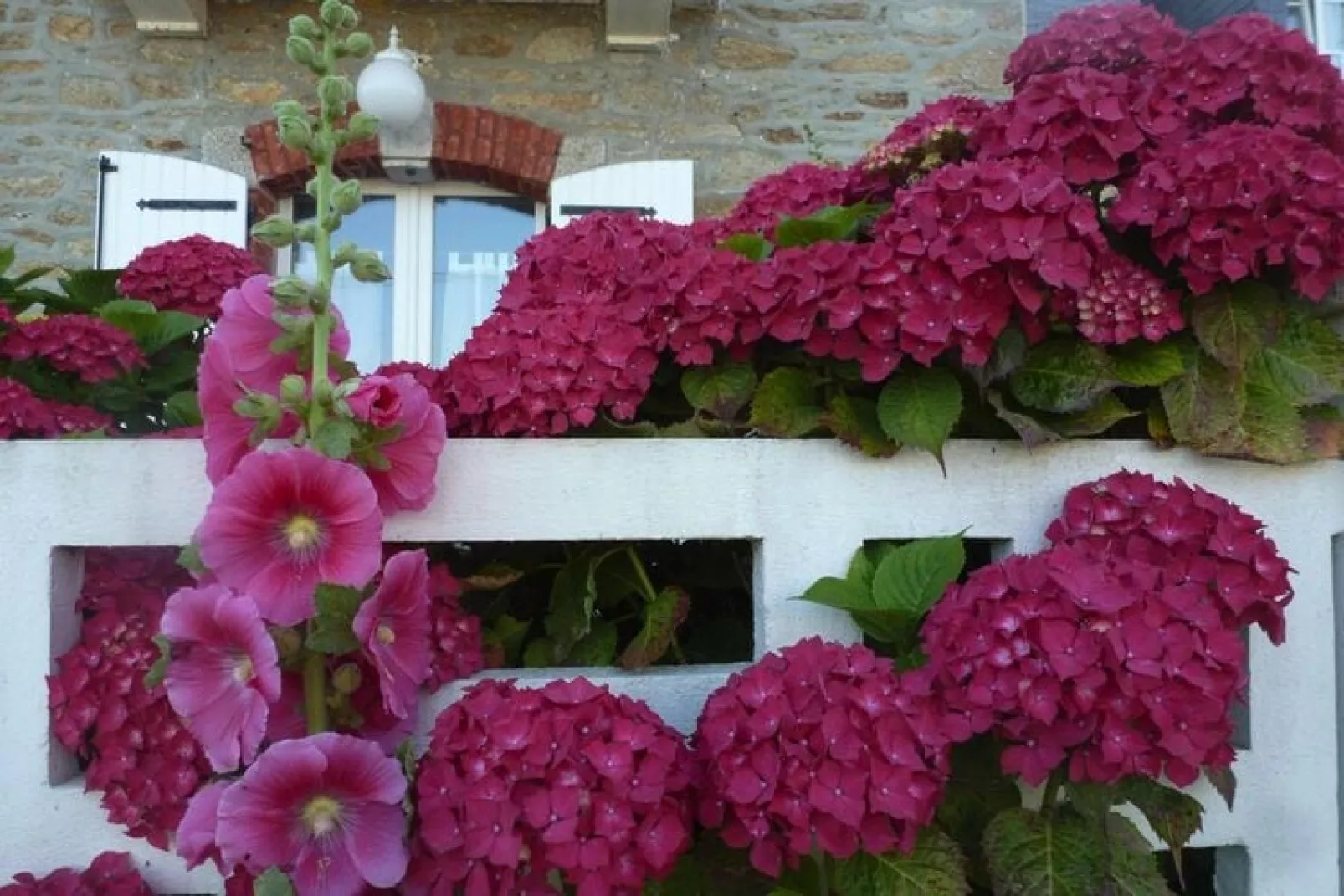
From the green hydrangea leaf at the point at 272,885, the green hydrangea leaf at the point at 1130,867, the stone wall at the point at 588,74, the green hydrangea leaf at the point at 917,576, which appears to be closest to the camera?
the green hydrangea leaf at the point at 272,885

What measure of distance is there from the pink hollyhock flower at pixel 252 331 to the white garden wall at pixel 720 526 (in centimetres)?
13

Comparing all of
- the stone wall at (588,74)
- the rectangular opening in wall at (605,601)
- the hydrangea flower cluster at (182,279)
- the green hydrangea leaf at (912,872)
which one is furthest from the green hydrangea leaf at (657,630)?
the stone wall at (588,74)

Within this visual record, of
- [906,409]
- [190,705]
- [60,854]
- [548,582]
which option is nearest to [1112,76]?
[906,409]

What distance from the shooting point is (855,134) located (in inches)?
181

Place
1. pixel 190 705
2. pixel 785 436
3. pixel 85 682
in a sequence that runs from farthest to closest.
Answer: pixel 785 436
pixel 85 682
pixel 190 705

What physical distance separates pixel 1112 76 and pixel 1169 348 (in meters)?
0.34

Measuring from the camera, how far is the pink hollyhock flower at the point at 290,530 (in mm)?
922

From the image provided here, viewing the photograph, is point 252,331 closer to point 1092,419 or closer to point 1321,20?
point 1092,419

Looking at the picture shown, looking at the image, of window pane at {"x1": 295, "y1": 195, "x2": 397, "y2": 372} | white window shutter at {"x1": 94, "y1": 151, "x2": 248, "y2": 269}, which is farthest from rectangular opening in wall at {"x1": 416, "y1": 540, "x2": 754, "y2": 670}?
window pane at {"x1": 295, "y1": 195, "x2": 397, "y2": 372}

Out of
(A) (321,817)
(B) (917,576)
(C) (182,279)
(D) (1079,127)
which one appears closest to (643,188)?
(C) (182,279)

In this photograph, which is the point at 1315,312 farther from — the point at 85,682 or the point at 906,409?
the point at 85,682

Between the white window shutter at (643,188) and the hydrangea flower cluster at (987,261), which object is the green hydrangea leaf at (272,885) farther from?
the white window shutter at (643,188)

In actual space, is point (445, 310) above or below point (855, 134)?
below

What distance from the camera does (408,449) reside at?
3.35 feet
